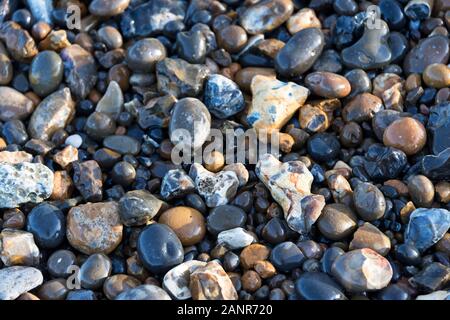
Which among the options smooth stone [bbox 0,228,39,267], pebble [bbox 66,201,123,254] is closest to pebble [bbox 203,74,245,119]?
pebble [bbox 66,201,123,254]

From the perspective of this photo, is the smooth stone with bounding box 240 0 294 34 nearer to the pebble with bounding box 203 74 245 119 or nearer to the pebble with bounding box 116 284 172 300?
the pebble with bounding box 203 74 245 119

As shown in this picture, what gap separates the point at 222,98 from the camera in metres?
3.27

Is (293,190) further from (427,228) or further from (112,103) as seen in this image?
(112,103)

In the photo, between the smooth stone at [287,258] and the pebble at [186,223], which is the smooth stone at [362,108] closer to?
the smooth stone at [287,258]

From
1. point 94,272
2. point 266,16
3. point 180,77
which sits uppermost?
point 266,16

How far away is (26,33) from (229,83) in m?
1.22

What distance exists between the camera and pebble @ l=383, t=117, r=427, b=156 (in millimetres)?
3039

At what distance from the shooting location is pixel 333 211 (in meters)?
2.85

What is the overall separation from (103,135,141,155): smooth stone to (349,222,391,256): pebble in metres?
1.20

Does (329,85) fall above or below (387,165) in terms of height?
above

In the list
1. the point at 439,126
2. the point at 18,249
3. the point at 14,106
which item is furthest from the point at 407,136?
the point at 14,106

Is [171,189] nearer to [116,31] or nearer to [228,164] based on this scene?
[228,164]

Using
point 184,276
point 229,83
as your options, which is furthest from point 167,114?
point 184,276

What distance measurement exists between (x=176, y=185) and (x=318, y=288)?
2.79ft
